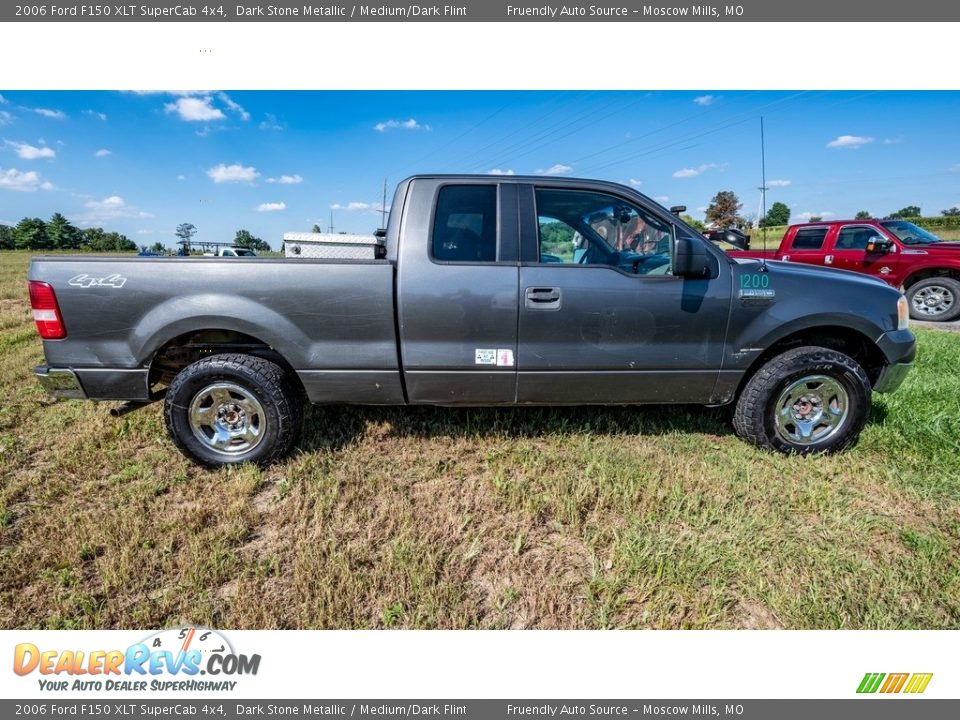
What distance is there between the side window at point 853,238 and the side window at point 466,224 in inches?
350

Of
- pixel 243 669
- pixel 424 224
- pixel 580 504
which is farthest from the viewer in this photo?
pixel 424 224

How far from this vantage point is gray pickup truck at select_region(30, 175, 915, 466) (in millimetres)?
2707

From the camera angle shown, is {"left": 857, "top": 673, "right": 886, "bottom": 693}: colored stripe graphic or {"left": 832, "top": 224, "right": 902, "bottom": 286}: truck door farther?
{"left": 832, "top": 224, "right": 902, "bottom": 286}: truck door

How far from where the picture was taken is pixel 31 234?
69938 millimetres

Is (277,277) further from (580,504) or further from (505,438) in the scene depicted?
(580,504)

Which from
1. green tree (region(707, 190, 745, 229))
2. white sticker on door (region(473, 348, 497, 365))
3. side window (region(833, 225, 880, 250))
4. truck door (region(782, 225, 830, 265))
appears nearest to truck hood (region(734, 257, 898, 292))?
white sticker on door (region(473, 348, 497, 365))

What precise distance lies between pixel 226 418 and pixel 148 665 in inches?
57.5

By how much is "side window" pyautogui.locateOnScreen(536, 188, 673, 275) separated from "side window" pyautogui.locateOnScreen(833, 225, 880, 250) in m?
7.91

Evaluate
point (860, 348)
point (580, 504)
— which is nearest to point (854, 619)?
point (580, 504)

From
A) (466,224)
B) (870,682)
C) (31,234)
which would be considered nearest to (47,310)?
(466,224)

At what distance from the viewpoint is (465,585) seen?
209cm

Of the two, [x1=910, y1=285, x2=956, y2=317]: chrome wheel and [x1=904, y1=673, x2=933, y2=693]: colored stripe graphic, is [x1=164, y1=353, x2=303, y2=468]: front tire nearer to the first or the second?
[x1=904, y1=673, x2=933, y2=693]: colored stripe graphic

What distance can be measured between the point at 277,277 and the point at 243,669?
6.44ft

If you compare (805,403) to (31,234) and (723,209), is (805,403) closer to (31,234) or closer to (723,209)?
(723,209)
